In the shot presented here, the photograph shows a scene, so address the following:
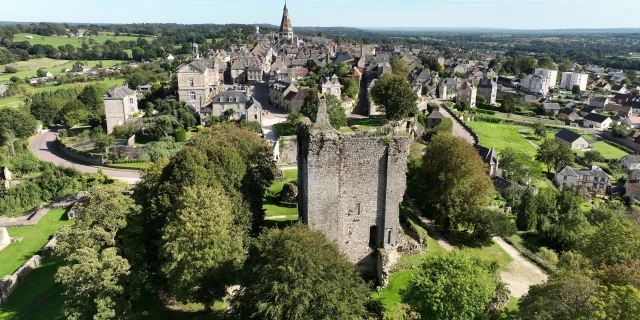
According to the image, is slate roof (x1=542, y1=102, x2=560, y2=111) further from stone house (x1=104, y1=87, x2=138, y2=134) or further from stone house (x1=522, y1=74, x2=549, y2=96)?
stone house (x1=104, y1=87, x2=138, y2=134)

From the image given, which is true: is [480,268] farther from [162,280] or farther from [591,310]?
[162,280]

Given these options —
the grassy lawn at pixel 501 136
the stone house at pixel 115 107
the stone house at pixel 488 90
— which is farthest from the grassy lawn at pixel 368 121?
the stone house at pixel 488 90

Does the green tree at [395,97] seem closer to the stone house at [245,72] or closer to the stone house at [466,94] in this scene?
the stone house at [466,94]

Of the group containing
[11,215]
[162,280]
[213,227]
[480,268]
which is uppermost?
[213,227]

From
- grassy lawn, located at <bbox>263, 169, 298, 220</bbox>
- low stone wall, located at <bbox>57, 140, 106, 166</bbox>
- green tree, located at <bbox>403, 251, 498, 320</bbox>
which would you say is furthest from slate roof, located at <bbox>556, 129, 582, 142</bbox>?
low stone wall, located at <bbox>57, 140, 106, 166</bbox>

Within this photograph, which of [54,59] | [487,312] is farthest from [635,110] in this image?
[54,59]
